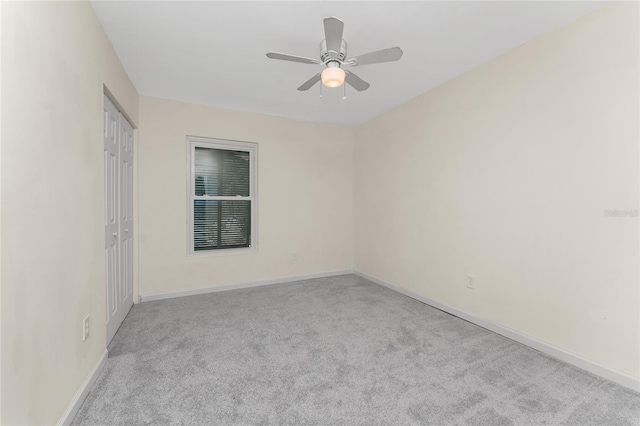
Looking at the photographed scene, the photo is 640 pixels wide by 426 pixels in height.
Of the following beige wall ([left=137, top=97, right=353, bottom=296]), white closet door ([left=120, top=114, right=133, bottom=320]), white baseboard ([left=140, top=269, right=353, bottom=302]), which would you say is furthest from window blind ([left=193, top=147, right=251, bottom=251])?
white closet door ([left=120, top=114, right=133, bottom=320])

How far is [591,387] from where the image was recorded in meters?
1.80

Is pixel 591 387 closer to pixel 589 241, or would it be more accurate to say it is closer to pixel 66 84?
pixel 589 241

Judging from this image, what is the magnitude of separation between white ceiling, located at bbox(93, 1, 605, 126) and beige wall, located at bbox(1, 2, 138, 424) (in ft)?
1.58

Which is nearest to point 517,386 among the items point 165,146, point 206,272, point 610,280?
point 610,280

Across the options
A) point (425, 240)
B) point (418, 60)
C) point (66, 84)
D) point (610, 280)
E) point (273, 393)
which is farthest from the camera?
point (425, 240)

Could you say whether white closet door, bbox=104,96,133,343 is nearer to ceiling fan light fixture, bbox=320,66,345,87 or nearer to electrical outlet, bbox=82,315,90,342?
electrical outlet, bbox=82,315,90,342

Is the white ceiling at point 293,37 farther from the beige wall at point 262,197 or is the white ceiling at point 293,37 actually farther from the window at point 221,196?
the window at point 221,196

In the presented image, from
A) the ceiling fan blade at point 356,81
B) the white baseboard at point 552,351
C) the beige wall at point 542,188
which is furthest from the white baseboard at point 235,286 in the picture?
the ceiling fan blade at point 356,81

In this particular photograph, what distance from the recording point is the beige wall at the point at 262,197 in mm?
3502

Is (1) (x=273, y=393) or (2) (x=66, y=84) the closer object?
(2) (x=66, y=84)

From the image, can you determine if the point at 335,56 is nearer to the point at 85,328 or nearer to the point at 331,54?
the point at 331,54

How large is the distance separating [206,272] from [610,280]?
13.3 ft

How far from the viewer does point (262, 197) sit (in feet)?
13.6

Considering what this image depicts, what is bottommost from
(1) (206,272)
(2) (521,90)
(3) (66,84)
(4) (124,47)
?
(1) (206,272)
